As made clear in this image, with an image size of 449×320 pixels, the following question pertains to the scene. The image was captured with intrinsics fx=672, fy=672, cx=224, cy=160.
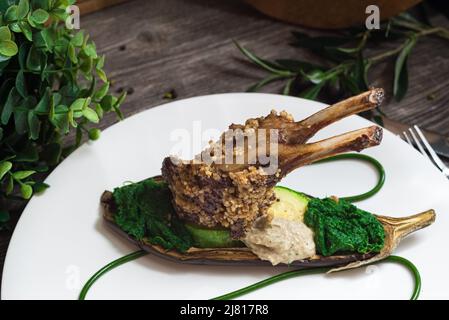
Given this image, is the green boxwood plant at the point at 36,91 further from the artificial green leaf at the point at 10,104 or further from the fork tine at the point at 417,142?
the fork tine at the point at 417,142

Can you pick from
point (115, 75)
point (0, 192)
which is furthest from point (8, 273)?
point (115, 75)

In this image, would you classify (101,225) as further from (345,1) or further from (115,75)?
(345,1)

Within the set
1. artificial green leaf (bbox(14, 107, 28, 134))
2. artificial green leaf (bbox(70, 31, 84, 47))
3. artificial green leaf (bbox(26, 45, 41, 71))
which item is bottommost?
artificial green leaf (bbox(14, 107, 28, 134))

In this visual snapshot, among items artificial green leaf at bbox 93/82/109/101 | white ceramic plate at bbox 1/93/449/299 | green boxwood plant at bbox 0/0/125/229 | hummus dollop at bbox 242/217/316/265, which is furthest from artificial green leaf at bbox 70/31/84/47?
→ hummus dollop at bbox 242/217/316/265

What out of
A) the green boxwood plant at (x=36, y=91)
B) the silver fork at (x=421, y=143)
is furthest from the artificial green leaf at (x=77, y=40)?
the silver fork at (x=421, y=143)

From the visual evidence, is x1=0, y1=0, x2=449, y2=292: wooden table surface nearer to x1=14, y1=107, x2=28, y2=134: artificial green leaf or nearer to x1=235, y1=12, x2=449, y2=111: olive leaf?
x1=235, y1=12, x2=449, y2=111: olive leaf

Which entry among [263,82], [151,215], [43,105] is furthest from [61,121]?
[263,82]

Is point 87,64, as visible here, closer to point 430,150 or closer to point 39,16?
point 39,16

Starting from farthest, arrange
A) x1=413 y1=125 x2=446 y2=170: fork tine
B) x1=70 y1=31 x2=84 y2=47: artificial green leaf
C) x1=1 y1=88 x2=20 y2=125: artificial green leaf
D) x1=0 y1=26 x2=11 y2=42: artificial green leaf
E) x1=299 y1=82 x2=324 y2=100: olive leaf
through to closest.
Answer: x1=299 y1=82 x2=324 y2=100: olive leaf < x1=413 y1=125 x2=446 y2=170: fork tine < x1=70 y1=31 x2=84 y2=47: artificial green leaf < x1=1 y1=88 x2=20 y2=125: artificial green leaf < x1=0 y1=26 x2=11 y2=42: artificial green leaf
